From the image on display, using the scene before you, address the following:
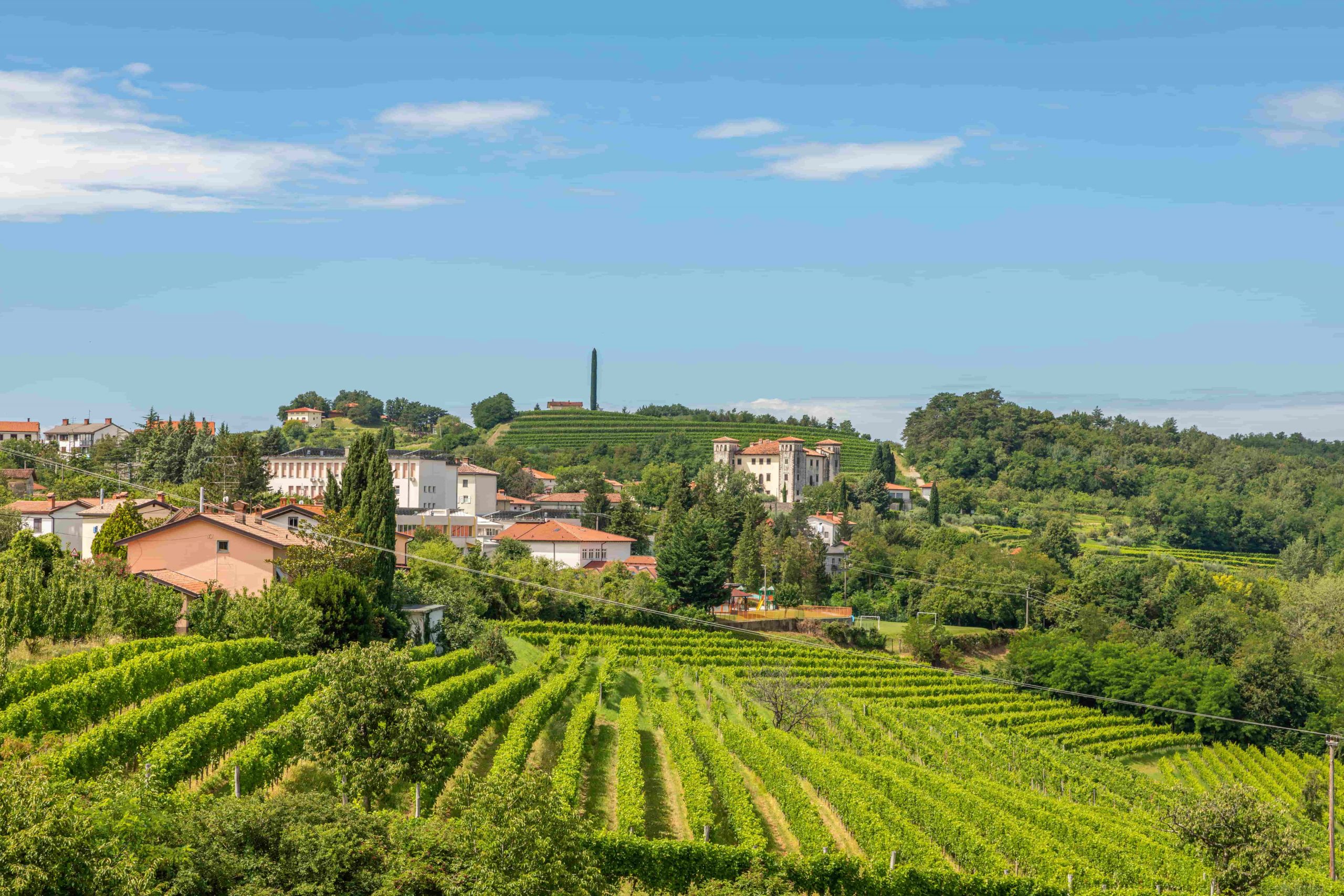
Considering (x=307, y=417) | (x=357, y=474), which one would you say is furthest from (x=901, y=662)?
(x=307, y=417)

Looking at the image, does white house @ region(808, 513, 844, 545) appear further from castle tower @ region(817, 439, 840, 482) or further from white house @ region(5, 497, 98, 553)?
white house @ region(5, 497, 98, 553)

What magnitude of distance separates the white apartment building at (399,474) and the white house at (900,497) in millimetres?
46567

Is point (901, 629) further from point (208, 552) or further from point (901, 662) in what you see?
point (208, 552)

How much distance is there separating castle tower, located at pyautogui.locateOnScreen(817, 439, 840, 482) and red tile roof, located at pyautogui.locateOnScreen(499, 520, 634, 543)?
59802 millimetres

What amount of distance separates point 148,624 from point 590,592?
91.4 ft

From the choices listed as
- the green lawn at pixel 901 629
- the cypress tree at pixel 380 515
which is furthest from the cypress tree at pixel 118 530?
the green lawn at pixel 901 629

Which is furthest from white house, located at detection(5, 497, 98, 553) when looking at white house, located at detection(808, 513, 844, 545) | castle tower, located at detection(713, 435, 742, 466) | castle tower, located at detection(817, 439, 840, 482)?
castle tower, located at detection(817, 439, 840, 482)

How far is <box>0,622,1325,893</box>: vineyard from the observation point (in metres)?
24.8

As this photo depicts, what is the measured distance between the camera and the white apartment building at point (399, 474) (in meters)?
88.6

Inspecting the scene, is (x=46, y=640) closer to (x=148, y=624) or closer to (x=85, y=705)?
(x=148, y=624)

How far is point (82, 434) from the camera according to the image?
113 meters

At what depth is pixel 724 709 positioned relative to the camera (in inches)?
1727

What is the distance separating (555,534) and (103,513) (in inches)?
1084

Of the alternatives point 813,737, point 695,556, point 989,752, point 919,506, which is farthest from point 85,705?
point 919,506
